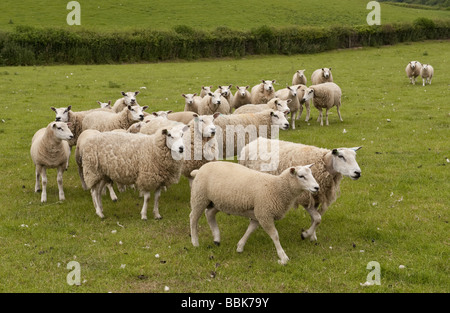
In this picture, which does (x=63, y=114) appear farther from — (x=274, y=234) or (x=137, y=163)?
(x=274, y=234)

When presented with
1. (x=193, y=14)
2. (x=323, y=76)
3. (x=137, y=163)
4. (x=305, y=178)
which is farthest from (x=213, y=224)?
(x=193, y=14)

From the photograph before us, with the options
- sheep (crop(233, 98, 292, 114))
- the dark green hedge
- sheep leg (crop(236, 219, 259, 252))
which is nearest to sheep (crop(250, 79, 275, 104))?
sheep (crop(233, 98, 292, 114))

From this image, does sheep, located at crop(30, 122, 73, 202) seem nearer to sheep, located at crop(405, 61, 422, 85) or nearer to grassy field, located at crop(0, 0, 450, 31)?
sheep, located at crop(405, 61, 422, 85)

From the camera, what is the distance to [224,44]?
136ft

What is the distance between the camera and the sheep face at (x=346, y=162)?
6594mm

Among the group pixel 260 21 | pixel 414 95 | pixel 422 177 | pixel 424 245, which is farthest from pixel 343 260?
pixel 260 21

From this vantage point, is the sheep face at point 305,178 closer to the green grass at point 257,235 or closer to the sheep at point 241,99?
the green grass at point 257,235

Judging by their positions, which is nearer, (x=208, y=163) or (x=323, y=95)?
(x=208, y=163)

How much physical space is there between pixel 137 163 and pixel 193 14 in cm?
4805

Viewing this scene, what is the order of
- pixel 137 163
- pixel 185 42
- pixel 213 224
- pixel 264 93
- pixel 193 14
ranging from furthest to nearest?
1. pixel 193 14
2. pixel 185 42
3. pixel 264 93
4. pixel 137 163
5. pixel 213 224

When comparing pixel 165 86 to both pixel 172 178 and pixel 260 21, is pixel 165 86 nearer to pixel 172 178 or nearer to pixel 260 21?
pixel 172 178

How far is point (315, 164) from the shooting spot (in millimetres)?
7164

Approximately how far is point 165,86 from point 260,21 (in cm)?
3026

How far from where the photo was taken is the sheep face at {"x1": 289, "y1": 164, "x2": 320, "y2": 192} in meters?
5.95
